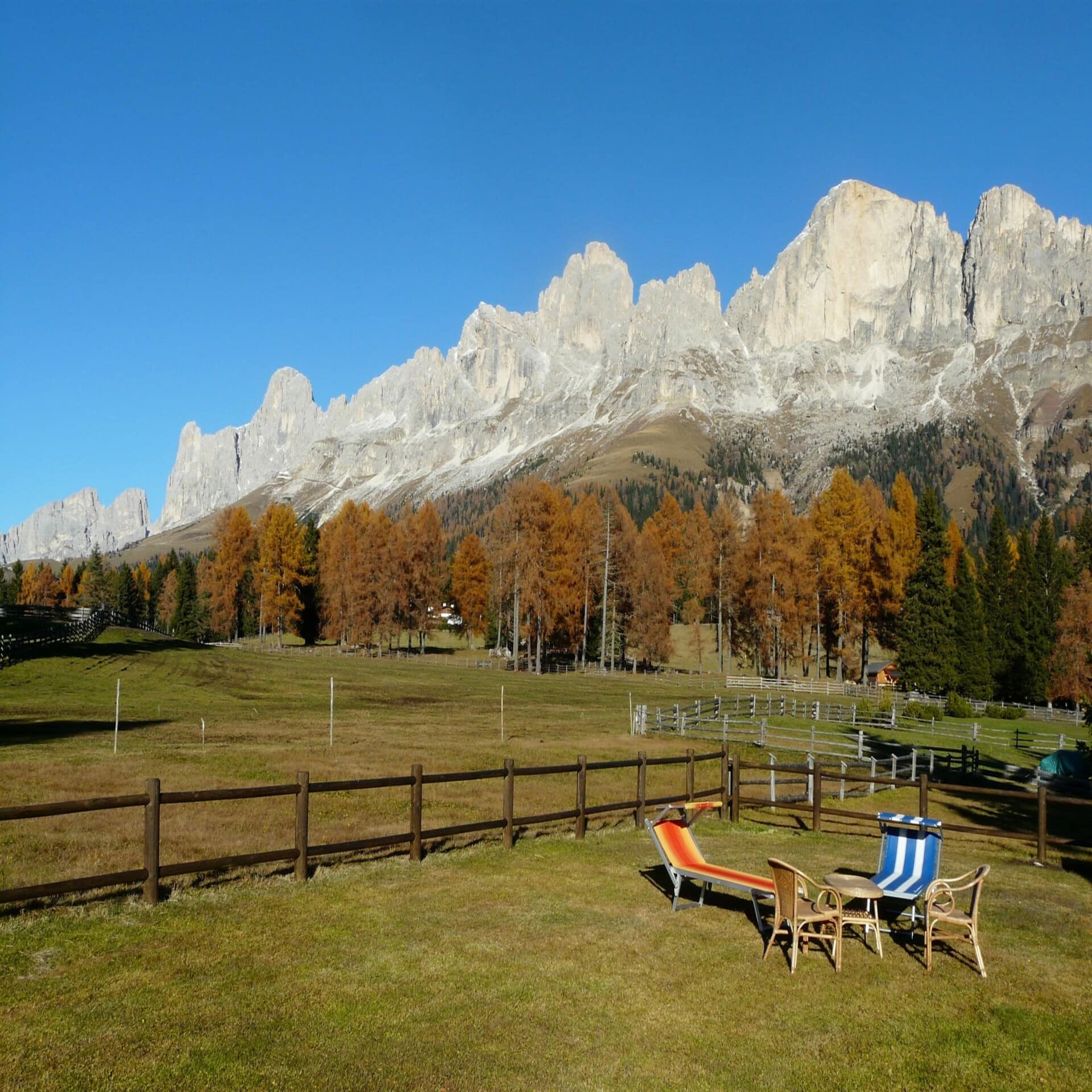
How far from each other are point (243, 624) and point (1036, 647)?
3243 inches

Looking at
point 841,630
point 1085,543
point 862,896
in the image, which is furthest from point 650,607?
point 862,896

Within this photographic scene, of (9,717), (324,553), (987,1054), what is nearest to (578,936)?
(987,1054)

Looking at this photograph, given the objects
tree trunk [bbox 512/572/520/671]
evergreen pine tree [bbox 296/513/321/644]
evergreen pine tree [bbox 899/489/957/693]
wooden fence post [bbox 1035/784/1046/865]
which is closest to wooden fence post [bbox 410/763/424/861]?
wooden fence post [bbox 1035/784/1046/865]

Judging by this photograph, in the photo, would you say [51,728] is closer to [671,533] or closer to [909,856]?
[909,856]

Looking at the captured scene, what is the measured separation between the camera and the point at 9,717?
96.7ft

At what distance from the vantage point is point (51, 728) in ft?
90.7

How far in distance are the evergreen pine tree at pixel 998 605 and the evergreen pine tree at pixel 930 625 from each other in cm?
797

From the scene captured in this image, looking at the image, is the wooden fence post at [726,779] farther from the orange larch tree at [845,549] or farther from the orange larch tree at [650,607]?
the orange larch tree at [650,607]

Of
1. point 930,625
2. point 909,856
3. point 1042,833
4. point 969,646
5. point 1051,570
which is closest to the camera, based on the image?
point 909,856

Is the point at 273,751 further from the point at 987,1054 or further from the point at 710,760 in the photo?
the point at 987,1054

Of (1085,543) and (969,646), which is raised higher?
(1085,543)

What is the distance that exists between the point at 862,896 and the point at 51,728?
2616cm

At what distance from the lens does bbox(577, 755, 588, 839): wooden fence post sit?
47.6 feet

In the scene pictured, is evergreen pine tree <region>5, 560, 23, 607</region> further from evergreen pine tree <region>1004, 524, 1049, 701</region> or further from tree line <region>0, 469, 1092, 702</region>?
evergreen pine tree <region>1004, 524, 1049, 701</region>
